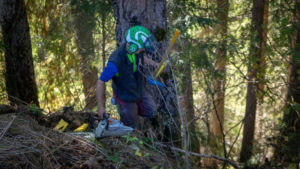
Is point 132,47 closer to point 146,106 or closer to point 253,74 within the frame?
point 146,106

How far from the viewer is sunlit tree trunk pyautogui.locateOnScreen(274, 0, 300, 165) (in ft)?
23.4

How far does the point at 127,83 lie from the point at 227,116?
39.9 feet

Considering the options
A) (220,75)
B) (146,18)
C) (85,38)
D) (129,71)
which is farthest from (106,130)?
(85,38)

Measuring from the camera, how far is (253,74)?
318 inches

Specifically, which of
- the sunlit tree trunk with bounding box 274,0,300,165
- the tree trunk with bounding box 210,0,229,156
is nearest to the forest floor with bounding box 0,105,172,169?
the tree trunk with bounding box 210,0,229,156

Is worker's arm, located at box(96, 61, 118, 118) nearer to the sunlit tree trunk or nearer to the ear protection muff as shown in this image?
the ear protection muff

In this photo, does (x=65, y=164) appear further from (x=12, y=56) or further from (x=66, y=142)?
(x=12, y=56)

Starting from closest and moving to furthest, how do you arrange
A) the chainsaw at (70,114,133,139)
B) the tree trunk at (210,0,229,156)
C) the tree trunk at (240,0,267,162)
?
the chainsaw at (70,114,133,139) < the tree trunk at (210,0,229,156) < the tree trunk at (240,0,267,162)

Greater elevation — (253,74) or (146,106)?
(253,74)

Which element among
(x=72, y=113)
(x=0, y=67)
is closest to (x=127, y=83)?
(x=72, y=113)

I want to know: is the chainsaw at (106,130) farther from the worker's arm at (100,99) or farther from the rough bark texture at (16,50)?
the rough bark texture at (16,50)

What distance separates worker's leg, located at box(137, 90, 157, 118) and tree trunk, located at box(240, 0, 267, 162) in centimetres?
374

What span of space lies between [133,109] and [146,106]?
0.29 metres

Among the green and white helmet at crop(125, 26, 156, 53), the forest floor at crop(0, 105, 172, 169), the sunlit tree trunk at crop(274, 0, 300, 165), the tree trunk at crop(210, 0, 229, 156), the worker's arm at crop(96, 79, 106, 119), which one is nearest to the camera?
the forest floor at crop(0, 105, 172, 169)
